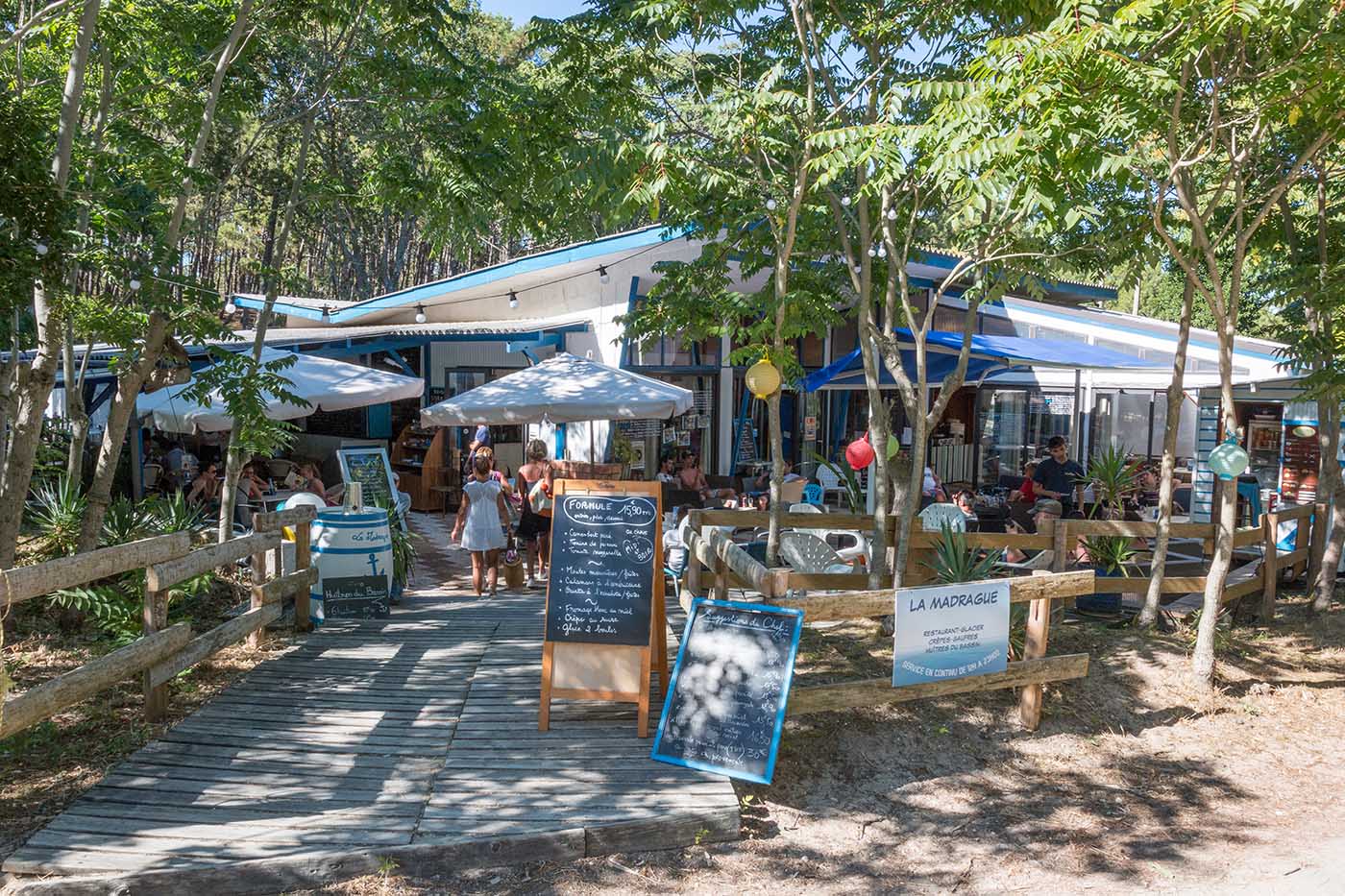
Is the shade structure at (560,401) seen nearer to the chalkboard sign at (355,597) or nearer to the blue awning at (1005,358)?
the blue awning at (1005,358)

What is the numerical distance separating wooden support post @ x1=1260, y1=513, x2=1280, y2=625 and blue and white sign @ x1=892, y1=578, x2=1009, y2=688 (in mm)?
3565

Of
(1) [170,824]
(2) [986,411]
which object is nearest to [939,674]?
(1) [170,824]

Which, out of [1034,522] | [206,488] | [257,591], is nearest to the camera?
[257,591]

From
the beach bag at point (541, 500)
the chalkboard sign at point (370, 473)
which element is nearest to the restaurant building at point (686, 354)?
the chalkboard sign at point (370, 473)

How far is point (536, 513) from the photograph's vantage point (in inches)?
357

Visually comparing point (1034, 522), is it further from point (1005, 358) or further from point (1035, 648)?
point (1035, 648)

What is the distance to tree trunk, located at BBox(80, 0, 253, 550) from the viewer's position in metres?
6.72

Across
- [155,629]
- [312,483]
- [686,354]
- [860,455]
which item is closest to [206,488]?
[312,483]

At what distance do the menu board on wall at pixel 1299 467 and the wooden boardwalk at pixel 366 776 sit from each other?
1053 centimetres

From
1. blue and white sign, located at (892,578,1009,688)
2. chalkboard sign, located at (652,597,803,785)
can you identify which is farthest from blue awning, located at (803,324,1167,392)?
chalkboard sign, located at (652,597,803,785)

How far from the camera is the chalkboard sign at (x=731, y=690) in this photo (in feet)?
16.9

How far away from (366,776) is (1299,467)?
12.2 meters

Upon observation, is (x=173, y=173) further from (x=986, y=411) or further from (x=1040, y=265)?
(x=986, y=411)

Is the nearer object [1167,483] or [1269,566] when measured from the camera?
[1167,483]
